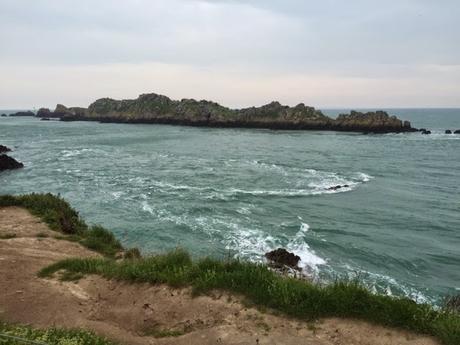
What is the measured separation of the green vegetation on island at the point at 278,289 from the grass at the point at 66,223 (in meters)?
2.62

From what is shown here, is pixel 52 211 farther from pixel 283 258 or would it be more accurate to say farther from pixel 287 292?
pixel 287 292

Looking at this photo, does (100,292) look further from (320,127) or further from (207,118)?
(207,118)

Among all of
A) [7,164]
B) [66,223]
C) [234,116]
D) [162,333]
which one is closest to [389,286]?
[162,333]

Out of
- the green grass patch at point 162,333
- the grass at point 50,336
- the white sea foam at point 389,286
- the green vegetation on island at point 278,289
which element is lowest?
the white sea foam at point 389,286

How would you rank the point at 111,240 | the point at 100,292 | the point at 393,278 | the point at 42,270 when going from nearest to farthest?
the point at 100,292
the point at 42,270
the point at 111,240
the point at 393,278

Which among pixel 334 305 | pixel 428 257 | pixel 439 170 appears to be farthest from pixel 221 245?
pixel 439 170

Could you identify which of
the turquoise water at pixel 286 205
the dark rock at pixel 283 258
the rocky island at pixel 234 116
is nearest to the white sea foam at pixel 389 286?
the turquoise water at pixel 286 205

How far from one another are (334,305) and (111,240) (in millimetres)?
8493

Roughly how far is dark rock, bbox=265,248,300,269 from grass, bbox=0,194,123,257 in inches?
208

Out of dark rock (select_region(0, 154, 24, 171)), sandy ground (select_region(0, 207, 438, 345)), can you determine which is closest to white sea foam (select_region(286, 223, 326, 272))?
sandy ground (select_region(0, 207, 438, 345))

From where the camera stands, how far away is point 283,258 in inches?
623

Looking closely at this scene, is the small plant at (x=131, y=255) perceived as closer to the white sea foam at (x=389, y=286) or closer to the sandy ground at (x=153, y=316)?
the sandy ground at (x=153, y=316)

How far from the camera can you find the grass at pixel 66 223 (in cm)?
1371

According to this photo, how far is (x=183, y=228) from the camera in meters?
19.9
